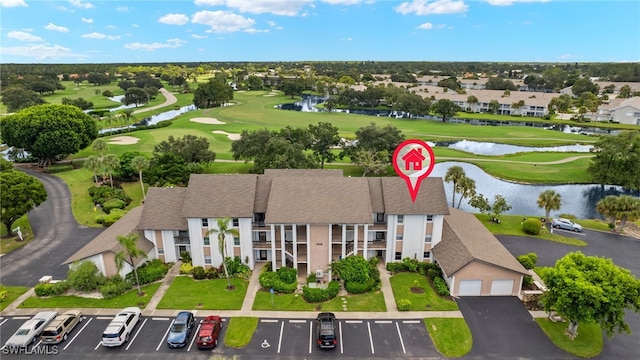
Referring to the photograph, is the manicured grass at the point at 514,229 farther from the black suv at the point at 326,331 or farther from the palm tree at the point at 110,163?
the palm tree at the point at 110,163

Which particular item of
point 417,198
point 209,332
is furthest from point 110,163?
point 417,198

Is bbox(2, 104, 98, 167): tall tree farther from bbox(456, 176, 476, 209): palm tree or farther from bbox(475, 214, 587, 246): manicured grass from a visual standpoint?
bbox(475, 214, 587, 246): manicured grass

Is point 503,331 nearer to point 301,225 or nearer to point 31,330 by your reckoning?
point 301,225

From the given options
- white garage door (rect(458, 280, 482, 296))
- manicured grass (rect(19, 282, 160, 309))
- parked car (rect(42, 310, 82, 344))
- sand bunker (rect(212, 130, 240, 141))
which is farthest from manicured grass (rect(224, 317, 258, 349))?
sand bunker (rect(212, 130, 240, 141))

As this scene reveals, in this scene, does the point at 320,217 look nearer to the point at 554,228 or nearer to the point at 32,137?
the point at 554,228

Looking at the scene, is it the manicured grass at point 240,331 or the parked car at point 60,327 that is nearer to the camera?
the parked car at point 60,327

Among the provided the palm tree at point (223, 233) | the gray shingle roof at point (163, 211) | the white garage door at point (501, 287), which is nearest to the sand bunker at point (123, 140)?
the gray shingle roof at point (163, 211)
